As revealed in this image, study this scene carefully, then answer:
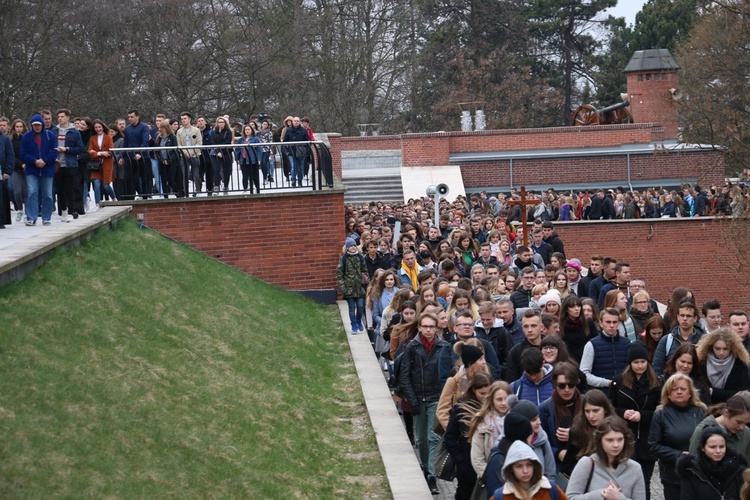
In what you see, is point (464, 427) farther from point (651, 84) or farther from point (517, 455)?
point (651, 84)

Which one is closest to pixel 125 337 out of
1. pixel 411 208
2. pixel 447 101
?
pixel 411 208

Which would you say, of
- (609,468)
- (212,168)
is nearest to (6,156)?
(212,168)

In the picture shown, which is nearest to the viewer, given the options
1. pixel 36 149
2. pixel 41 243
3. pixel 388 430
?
pixel 388 430

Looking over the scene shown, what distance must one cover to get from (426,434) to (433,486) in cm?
50

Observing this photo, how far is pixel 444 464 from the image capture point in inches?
353

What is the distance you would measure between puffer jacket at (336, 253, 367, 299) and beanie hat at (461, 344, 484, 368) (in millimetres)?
8438

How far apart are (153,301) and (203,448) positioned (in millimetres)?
5155

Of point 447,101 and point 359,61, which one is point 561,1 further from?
point 359,61

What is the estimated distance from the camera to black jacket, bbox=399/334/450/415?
10.8 m

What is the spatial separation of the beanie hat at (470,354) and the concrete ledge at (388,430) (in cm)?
135

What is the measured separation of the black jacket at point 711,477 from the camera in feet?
26.7

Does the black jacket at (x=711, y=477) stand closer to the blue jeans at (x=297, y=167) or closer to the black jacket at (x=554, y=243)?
the black jacket at (x=554, y=243)

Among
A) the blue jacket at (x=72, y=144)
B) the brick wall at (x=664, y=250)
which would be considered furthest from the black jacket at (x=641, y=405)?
the brick wall at (x=664, y=250)

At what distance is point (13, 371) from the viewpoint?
29.1 ft
